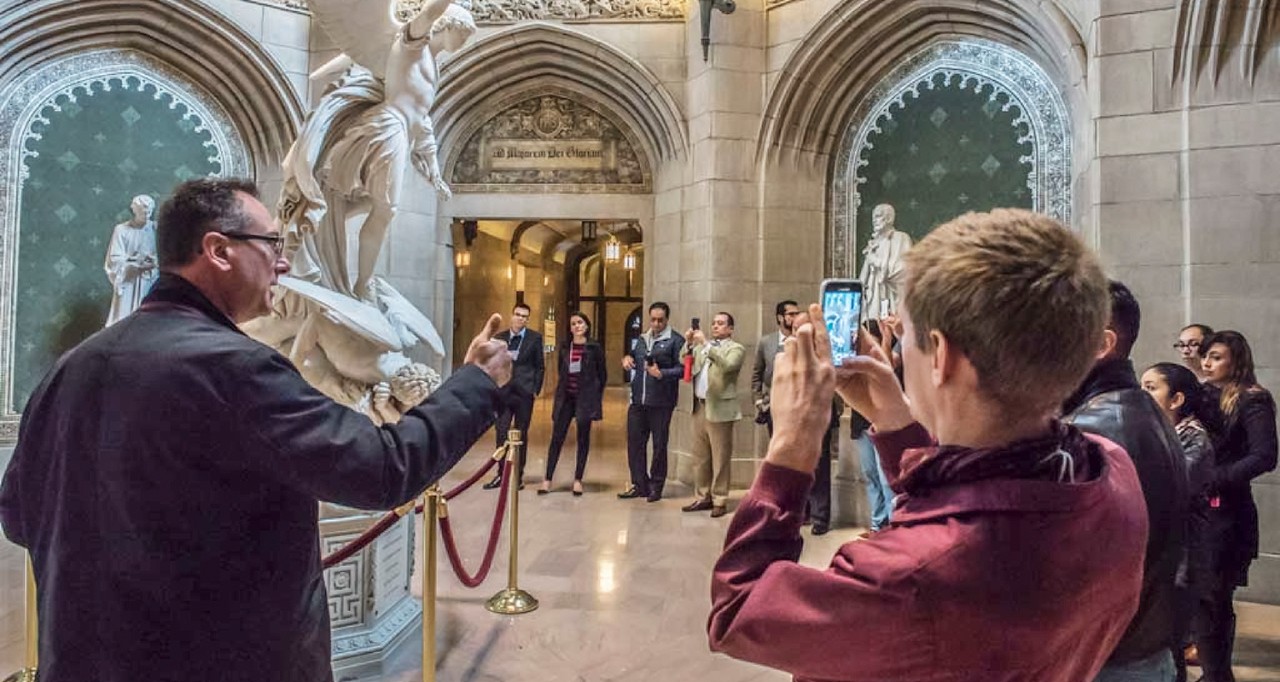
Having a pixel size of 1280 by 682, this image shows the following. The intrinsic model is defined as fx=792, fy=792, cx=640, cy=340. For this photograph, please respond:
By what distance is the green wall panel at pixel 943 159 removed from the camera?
5988mm

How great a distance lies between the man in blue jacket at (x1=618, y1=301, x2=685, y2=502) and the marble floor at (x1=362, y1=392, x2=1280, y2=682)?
0.66 feet

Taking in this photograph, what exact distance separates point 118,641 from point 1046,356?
1.21m

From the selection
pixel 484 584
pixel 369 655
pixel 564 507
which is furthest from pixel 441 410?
pixel 564 507

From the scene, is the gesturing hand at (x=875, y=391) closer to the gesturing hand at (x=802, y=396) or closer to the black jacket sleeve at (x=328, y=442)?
A: the gesturing hand at (x=802, y=396)

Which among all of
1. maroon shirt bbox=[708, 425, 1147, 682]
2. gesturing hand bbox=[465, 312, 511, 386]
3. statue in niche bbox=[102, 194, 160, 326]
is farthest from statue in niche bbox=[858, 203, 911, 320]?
statue in niche bbox=[102, 194, 160, 326]

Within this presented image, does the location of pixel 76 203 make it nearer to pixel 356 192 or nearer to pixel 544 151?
pixel 544 151

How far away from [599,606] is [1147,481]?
2.65 metres

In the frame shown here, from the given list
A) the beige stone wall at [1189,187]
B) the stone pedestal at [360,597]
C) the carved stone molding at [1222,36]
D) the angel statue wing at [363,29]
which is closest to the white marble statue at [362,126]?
the angel statue wing at [363,29]

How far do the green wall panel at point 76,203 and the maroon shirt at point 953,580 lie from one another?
7342 mm

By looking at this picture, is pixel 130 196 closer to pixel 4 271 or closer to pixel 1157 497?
pixel 4 271

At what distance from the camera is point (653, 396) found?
18.5 feet

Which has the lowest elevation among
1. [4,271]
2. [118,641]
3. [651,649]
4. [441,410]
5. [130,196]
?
[651,649]

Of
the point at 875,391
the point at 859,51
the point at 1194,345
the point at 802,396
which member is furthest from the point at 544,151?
the point at 802,396

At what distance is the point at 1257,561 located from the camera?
3.99 meters
